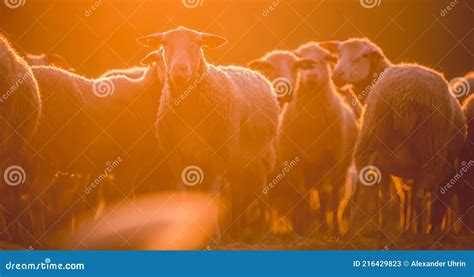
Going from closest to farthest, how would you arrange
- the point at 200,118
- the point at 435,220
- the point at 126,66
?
the point at 200,118, the point at 435,220, the point at 126,66

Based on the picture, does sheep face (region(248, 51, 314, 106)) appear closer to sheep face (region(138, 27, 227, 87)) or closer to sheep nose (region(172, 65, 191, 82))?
sheep face (region(138, 27, 227, 87))

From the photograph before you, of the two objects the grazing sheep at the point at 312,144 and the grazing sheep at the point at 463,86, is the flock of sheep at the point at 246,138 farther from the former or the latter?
the grazing sheep at the point at 463,86

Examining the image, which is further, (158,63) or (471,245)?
(158,63)

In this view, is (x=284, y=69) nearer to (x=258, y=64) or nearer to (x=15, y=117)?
(x=258, y=64)

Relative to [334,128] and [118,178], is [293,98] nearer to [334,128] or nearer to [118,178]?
[334,128]

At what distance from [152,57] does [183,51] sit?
966mm

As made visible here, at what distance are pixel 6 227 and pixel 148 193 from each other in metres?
1.64

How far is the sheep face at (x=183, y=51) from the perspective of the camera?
10.2 metres

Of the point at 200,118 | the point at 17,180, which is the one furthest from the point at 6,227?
the point at 200,118

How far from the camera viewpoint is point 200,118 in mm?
10508

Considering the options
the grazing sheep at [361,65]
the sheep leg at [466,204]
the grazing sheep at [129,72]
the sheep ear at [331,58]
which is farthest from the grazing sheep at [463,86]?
the grazing sheep at [129,72]

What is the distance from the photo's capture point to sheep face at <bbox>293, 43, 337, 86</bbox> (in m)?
11.7

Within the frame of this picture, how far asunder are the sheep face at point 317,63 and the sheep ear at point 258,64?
436 mm

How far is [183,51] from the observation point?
33.8 ft
